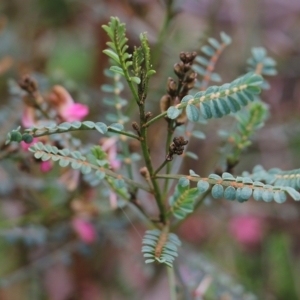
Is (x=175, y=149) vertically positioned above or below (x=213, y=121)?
below

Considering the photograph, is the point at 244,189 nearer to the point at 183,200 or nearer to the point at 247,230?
the point at 183,200

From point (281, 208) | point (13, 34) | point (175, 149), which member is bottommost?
point (175, 149)

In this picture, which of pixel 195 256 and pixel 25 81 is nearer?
pixel 25 81

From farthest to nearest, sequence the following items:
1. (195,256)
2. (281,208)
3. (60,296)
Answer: (281,208) < (60,296) < (195,256)

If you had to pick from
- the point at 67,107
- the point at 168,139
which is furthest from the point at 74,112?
the point at 168,139

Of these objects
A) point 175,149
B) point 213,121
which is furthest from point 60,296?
point 175,149

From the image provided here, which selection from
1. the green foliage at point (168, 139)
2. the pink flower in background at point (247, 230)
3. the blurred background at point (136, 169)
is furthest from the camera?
the pink flower in background at point (247, 230)

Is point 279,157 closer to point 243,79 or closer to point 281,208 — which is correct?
point 281,208

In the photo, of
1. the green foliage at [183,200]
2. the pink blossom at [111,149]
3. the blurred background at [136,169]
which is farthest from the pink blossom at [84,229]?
the green foliage at [183,200]

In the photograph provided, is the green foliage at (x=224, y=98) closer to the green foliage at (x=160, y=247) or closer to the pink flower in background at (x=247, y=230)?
the green foliage at (x=160, y=247)
